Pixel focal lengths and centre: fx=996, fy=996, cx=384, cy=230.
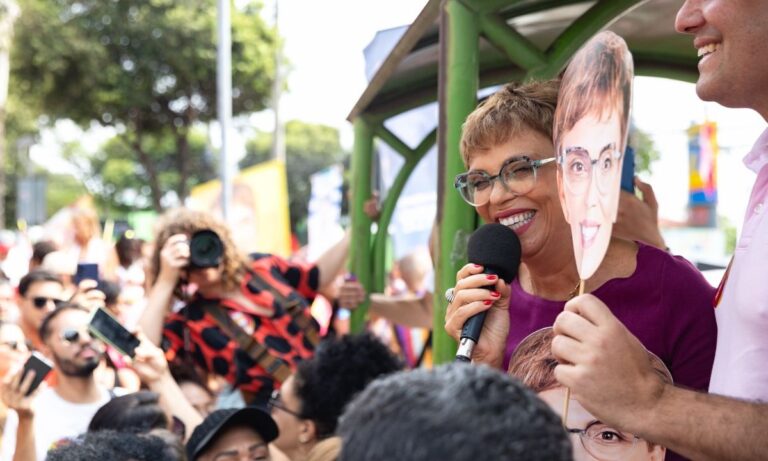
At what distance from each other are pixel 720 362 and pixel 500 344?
0.42 m

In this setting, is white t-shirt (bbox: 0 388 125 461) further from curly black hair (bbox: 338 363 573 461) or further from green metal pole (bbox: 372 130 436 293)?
curly black hair (bbox: 338 363 573 461)

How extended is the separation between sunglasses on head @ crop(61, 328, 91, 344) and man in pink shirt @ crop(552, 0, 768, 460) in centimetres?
283

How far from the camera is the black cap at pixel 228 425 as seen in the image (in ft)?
10.2

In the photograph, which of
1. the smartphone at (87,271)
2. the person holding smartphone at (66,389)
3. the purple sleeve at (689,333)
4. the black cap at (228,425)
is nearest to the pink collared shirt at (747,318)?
the purple sleeve at (689,333)

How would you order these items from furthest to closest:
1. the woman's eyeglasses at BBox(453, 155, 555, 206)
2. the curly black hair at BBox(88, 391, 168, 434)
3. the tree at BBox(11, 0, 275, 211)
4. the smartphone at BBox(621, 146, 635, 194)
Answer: the tree at BBox(11, 0, 275, 211) < the curly black hair at BBox(88, 391, 168, 434) < the smartphone at BBox(621, 146, 635, 194) < the woman's eyeglasses at BBox(453, 155, 555, 206)

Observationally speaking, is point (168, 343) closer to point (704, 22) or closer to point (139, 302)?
point (139, 302)

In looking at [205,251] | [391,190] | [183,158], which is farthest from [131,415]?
[183,158]

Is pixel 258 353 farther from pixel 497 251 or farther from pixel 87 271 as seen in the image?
pixel 497 251

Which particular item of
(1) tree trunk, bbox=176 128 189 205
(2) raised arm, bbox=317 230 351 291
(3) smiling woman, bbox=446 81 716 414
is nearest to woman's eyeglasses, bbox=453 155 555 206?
(3) smiling woman, bbox=446 81 716 414

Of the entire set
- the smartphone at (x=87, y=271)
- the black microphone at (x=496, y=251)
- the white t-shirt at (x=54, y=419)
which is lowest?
the white t-shirt at (x=54, y=419)

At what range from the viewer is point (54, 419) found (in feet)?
12.5

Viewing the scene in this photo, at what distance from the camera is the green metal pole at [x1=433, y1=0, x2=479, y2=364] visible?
7.86 ft

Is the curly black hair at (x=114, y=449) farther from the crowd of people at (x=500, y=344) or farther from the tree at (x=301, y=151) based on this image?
the tree at (x=301, y=151)

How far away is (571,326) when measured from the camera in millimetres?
1439
